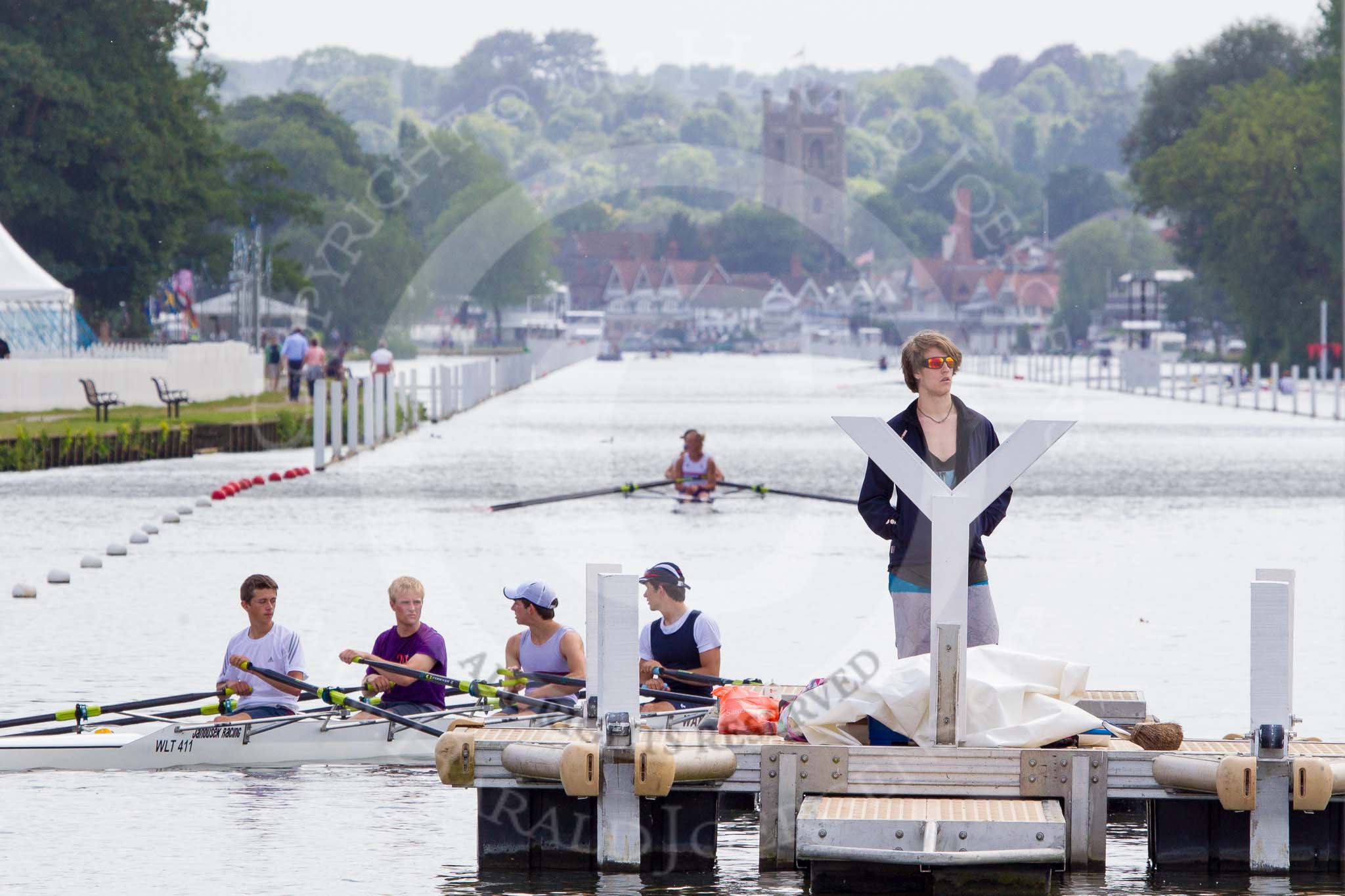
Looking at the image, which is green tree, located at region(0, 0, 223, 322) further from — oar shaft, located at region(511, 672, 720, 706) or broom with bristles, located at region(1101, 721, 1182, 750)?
broom with bristles, located at region(1101, 721, 1182, 750)

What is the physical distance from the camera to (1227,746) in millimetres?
9125

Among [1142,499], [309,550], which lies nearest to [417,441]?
[1142,499]

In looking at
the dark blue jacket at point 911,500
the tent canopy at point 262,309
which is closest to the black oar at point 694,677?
the dark blue jacket at point 911,500

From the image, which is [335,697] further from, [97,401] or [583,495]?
[97,401]

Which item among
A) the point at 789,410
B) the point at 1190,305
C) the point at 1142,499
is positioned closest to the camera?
the point at 1142,499

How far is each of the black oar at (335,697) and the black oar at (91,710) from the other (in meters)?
0.25

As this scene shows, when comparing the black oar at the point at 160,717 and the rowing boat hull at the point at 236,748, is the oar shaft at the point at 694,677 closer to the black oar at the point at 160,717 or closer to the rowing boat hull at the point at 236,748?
the rowing boat hull at the point at 236,748

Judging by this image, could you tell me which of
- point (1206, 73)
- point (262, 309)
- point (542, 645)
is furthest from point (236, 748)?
point (1206, 73)

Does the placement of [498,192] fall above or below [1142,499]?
above

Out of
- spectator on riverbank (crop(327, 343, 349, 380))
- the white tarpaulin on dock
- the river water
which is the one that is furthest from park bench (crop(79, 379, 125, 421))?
the white tarpaulin on dock

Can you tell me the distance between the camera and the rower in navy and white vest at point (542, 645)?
11477mm

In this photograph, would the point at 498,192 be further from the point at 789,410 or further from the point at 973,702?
the point at 973,702

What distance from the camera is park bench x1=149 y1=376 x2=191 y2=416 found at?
45.0 m

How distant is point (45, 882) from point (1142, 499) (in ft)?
73.3
